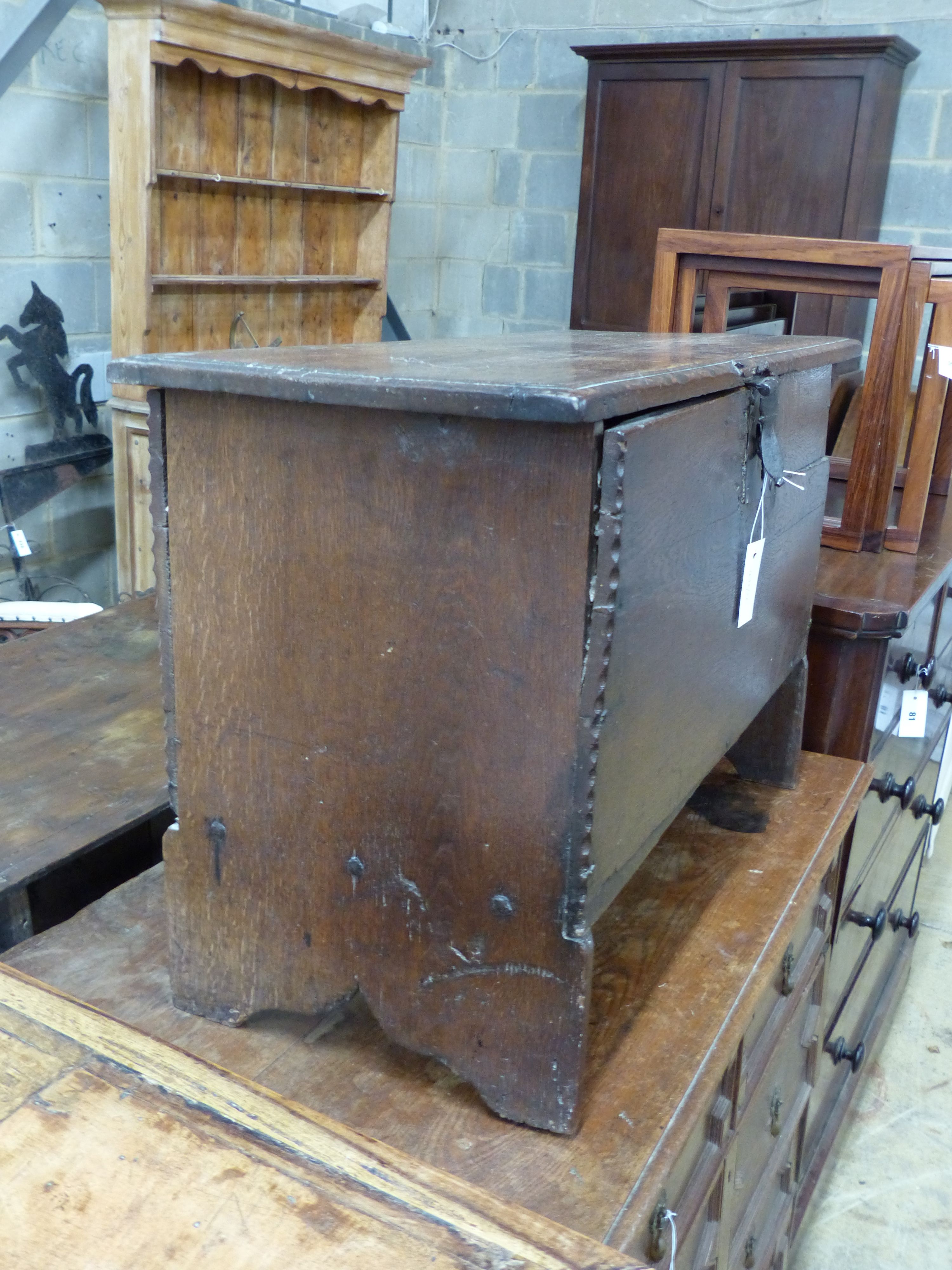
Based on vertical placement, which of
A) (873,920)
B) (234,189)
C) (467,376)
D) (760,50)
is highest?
(760,50)

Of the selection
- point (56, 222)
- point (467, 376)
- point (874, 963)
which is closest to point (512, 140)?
point (56, 222)

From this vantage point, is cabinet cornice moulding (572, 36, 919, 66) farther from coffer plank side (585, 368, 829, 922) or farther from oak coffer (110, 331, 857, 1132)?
oak coffer (110, 331, 857, 1132)

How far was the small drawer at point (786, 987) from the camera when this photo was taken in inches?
45.5

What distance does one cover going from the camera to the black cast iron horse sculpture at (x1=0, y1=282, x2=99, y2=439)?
10.0 ft

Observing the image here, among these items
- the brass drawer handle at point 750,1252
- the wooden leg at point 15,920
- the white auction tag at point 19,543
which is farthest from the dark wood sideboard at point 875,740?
the white auction tag at point 19,543

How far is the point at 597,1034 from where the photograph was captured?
35.7 inches

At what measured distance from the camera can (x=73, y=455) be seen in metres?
3.24

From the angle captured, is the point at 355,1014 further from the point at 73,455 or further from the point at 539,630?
the point at 73,455

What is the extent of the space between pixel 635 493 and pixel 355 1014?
49cm

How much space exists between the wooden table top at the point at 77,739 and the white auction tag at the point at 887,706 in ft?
3.10

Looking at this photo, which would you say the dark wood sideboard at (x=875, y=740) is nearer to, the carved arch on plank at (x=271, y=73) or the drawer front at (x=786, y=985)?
the drawer front at (x=786, y=985)

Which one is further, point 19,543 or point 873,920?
point 19,543

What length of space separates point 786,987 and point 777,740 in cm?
29

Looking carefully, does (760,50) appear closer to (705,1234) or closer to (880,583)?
(880,583)
